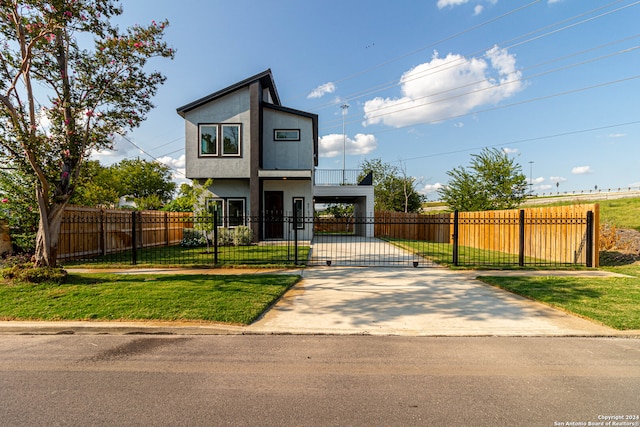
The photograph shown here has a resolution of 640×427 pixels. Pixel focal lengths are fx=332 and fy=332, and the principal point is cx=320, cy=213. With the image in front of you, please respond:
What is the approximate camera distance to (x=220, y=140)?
17.4 metres

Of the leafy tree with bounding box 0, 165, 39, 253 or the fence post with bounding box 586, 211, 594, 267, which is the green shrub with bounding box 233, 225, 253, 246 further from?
the fence post with bounding box 586, 211, 594, 267

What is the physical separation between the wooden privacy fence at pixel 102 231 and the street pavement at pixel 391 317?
4.92 meters

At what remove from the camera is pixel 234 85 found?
56.2ft

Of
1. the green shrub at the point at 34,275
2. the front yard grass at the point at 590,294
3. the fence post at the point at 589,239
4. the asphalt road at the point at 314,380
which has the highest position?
the fence post at the point at 589,239

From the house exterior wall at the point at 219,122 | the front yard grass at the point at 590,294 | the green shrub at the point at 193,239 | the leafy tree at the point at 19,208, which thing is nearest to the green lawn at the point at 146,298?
the leafy tree at the point at 19,208

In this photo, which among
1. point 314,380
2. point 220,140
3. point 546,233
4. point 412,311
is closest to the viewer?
point 314,380

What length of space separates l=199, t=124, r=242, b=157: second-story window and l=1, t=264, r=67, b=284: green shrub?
10.5 metres

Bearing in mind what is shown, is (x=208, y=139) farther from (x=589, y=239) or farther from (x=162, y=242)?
(x=589, y=239)

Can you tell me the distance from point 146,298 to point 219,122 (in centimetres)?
1279

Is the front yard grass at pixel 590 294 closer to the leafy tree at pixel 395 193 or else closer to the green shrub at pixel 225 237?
the green shrub at pixel 225 237

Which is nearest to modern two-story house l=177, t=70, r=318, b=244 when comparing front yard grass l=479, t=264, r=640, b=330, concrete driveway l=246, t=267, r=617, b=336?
concrete driveway l=246, t=267, r=617, b=336

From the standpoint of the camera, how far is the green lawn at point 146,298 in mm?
5680

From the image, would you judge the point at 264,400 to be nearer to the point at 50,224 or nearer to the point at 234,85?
the point at 50,224

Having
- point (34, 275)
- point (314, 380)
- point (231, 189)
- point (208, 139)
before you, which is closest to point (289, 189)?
point (231, 189)
